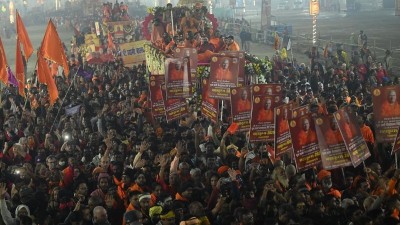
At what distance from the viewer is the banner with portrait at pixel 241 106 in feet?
30.8

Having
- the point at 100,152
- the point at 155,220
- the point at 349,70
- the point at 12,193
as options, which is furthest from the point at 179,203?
the point at 349,70

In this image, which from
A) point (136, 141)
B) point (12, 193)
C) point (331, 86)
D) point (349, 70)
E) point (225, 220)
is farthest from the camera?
point (349, 70)

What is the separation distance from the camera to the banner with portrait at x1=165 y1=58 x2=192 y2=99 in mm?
10734

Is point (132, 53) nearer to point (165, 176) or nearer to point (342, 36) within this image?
point (165, 176)

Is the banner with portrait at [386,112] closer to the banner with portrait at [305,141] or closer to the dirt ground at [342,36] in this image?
the banner with portrait at [305,141]

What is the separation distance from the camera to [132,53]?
19.0 m

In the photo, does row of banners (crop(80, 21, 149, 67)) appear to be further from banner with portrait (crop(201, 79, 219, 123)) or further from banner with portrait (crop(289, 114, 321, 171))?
banner with portrait (crop(289, 114, 321, 171))

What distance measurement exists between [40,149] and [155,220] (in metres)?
4.23

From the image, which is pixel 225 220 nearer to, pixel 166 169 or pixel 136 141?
pixel 166 169

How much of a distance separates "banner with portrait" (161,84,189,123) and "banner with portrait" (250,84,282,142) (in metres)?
2.19

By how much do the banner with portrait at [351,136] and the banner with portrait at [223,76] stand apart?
3045 millimetres

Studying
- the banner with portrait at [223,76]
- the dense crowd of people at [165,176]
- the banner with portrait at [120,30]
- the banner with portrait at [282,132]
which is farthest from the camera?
the banner with portrait at [120,30]

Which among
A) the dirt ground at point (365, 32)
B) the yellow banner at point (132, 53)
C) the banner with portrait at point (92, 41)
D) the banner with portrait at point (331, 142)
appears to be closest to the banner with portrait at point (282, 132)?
the banner with portrait at point (331, 142)

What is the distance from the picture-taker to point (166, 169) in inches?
335
